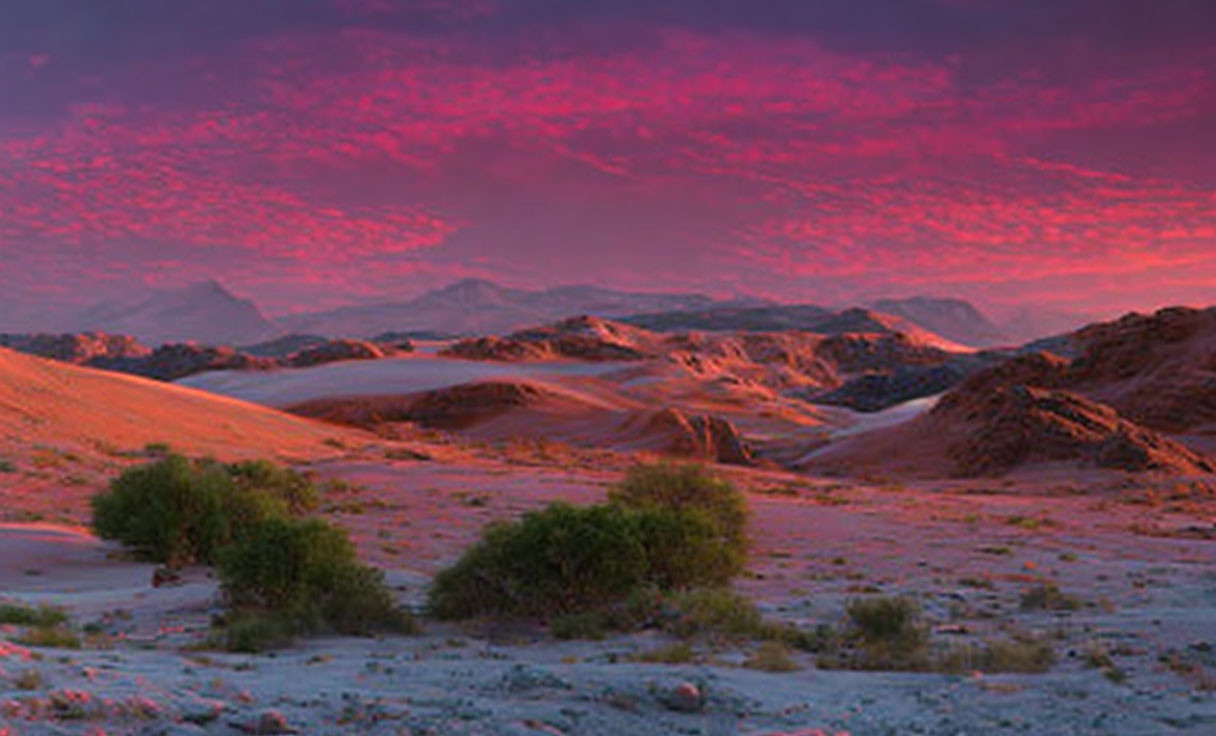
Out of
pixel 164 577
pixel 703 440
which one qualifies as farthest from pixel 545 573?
pixel 703 440

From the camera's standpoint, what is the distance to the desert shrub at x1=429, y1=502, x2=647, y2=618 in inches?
396

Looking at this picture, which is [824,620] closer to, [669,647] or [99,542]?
[669,647]

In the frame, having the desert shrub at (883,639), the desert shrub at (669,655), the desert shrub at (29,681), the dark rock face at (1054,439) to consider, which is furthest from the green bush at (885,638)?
the dark rock face at (1054,439)

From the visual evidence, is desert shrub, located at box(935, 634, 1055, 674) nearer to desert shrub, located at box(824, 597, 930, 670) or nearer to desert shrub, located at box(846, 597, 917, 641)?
desert shrub, located at box(824, 597, 930, 670)

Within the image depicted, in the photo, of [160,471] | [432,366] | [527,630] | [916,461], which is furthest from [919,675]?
[432,366]

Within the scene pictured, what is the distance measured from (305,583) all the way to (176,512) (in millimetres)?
5259

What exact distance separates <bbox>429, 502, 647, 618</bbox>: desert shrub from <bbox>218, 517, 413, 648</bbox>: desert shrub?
2.23 feet

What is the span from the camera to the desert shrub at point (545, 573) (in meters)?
10.1

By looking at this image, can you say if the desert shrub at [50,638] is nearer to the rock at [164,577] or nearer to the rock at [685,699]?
the rock at [164,577]

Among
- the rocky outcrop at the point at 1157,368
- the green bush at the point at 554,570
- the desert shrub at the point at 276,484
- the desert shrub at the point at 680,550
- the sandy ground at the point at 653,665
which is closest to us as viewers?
the sandy ground at the point at 653,665

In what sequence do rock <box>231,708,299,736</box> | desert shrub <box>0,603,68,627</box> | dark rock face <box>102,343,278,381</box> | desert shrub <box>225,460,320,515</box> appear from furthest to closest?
dark rock face <box>102,343,278,381</box> < desert shrub <box>225,460,320,515</box> < desert shrub <box>0,603,68,627</box> < rock <box>231,708,299,736</box>

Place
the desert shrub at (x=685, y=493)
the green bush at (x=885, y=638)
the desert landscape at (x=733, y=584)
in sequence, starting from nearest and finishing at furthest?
the desert landscape at (x=733, y=584), the green bush at (x=885, y=638), the desert shrub at (x=685, y=493)

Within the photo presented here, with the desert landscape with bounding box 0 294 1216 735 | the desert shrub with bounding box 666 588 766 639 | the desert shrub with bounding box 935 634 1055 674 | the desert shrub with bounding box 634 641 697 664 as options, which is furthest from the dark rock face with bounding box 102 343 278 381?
the desert shrub with bounding box 935 634 1055 674

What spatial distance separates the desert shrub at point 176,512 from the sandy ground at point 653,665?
486 millimetres
